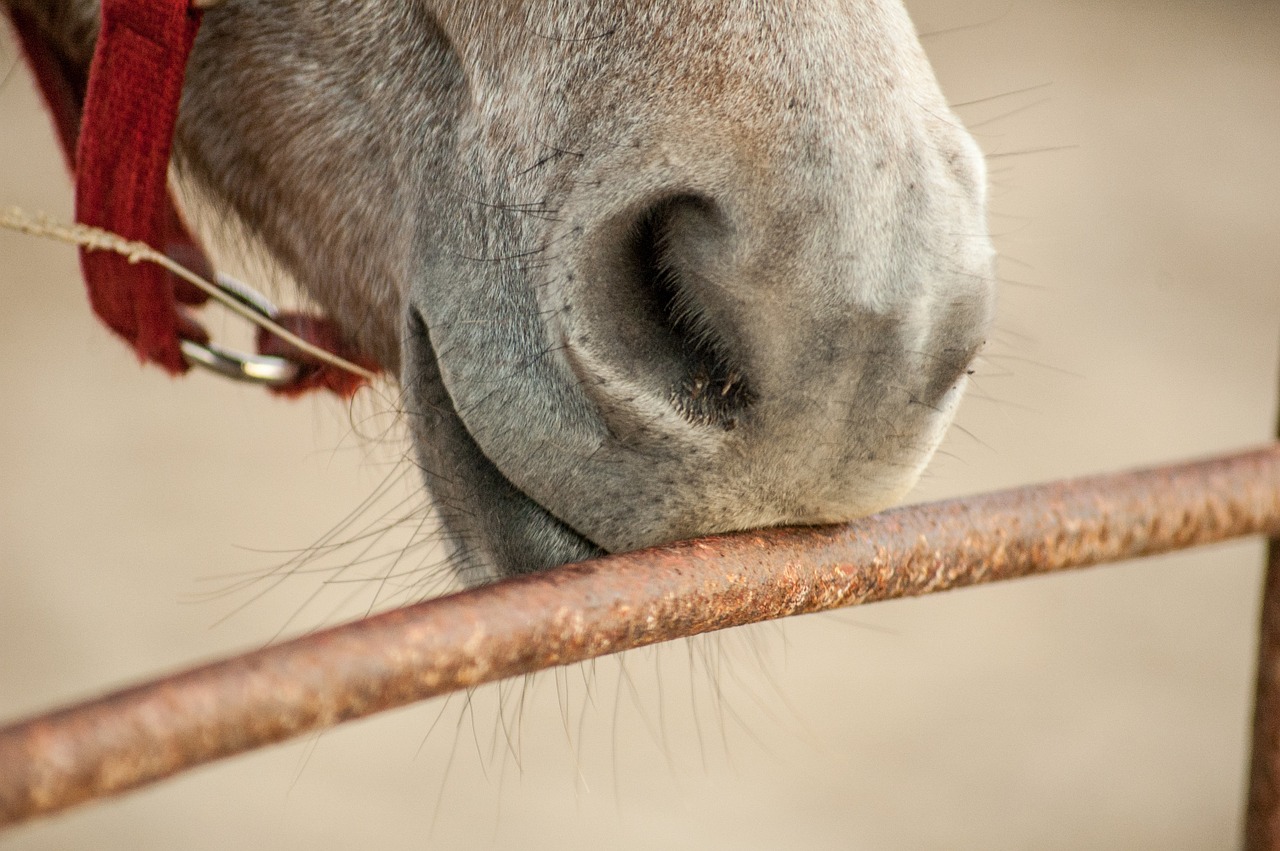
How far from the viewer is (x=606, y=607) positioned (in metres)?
0.47

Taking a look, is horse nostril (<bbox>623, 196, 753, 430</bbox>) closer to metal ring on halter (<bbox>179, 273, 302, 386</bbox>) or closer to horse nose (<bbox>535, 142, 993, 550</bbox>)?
horse nose (<bbox>535, 142, 993, 550</bbox>)

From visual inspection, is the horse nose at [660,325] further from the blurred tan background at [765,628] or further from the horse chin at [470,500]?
→ the blurred tan background at [765,628]

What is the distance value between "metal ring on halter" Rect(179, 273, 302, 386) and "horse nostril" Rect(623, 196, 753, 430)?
17.9 inches

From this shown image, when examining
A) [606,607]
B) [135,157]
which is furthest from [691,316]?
[135,157]

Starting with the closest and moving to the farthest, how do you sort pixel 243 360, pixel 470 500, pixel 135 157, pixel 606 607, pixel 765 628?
pixel 606 607
pixel 470 500
pixel 135 157
pixel 243 360
pixel 765 628

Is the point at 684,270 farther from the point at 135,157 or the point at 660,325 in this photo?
the point at 135,157

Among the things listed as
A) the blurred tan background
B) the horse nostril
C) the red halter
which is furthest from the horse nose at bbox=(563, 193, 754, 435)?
the blurred tan background

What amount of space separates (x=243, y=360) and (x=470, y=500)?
13.5 inches

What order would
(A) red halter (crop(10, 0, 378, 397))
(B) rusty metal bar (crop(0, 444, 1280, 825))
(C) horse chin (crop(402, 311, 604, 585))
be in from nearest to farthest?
(B) rusty metal bar (crop(0, 444, 1280, 825)) → (C) horse chin (crop(402, 311, 604, 585)) → (A) red halter (crop(10, 0, 378, 397))

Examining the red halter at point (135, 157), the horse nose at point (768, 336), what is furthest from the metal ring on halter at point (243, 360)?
the horse nose at point (768, 336)

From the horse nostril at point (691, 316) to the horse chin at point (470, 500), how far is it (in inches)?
4.5

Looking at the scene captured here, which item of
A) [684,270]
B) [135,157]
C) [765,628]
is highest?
[135,157]

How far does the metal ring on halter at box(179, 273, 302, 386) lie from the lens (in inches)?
37.5

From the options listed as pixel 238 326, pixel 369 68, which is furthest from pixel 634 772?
pixel 369 68
